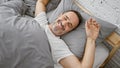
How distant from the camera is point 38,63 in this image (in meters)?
1.14

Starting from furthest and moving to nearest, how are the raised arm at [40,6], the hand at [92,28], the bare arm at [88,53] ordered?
1. the raised arm at [40,6]
2. the hand at [92,28]
3. the bare arm at [88,53]

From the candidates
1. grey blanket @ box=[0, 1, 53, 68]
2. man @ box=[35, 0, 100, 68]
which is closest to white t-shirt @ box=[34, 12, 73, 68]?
man @ box=[35, 0, 100, 68]

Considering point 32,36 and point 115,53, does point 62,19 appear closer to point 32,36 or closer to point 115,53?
point 32,36

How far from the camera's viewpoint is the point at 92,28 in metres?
1.37

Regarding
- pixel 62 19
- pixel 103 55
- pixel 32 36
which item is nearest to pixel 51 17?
pixel 62 19

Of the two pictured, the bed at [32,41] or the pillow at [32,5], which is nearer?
the bed at [32,41]

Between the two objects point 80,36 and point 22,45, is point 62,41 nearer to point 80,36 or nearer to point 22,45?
point 80,36

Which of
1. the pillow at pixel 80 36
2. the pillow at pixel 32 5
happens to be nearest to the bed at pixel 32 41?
the pillow at pixel 80 36

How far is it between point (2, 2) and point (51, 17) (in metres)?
0.45

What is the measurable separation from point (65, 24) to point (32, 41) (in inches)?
13.4

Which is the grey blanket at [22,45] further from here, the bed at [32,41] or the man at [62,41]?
the man at [62,41]

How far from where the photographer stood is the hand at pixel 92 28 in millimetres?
1351

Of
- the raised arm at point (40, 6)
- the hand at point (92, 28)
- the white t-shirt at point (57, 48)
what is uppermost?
the raised arm at point (40, 6)

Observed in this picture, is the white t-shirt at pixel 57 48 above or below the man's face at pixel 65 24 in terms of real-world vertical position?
below
